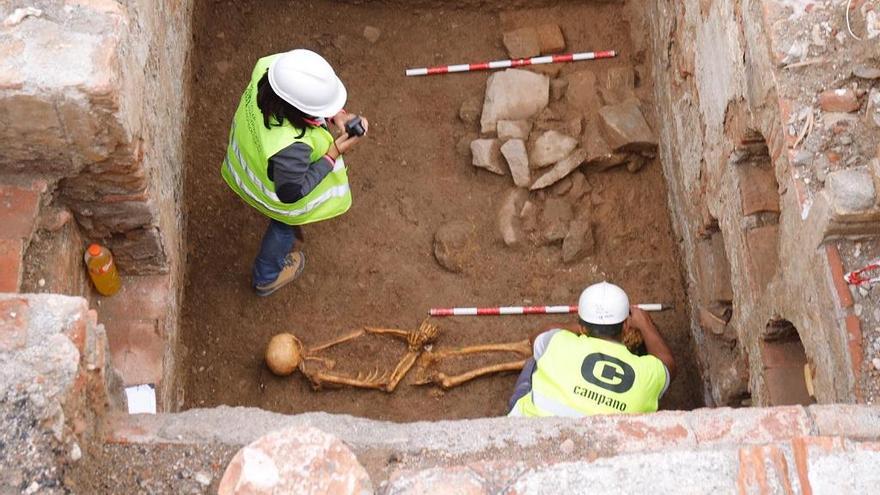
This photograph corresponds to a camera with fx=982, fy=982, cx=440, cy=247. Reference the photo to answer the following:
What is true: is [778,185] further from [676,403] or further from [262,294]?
[262,294]

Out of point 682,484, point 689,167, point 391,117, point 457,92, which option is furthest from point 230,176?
point 682,484

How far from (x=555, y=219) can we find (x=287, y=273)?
1.55 m

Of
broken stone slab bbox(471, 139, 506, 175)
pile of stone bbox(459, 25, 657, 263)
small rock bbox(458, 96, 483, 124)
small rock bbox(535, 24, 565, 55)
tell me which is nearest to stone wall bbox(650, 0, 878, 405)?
pile of stone bbox(459, 25, 657, 263)

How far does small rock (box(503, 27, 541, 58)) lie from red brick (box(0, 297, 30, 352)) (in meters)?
3.82

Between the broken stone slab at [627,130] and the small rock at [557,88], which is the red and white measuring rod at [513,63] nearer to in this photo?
the small rock at [557,88]

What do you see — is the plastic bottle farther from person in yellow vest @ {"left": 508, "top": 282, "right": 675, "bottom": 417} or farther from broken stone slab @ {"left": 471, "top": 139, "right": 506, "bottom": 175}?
broken stone slab @ {"left": 471, "top": 139, "right": 506, "bottom": 175}

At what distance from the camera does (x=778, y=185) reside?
4.22 metres

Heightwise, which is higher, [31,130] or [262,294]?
[31,130]

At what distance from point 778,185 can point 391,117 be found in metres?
2.54

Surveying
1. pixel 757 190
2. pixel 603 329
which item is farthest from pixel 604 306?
pixel 757 190

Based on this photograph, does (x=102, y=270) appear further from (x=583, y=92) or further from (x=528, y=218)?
(x=583, y=92)

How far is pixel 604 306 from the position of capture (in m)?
4.66

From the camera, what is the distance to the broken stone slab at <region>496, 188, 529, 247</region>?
5.60 m

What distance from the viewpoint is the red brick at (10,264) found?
3736 millimetres
